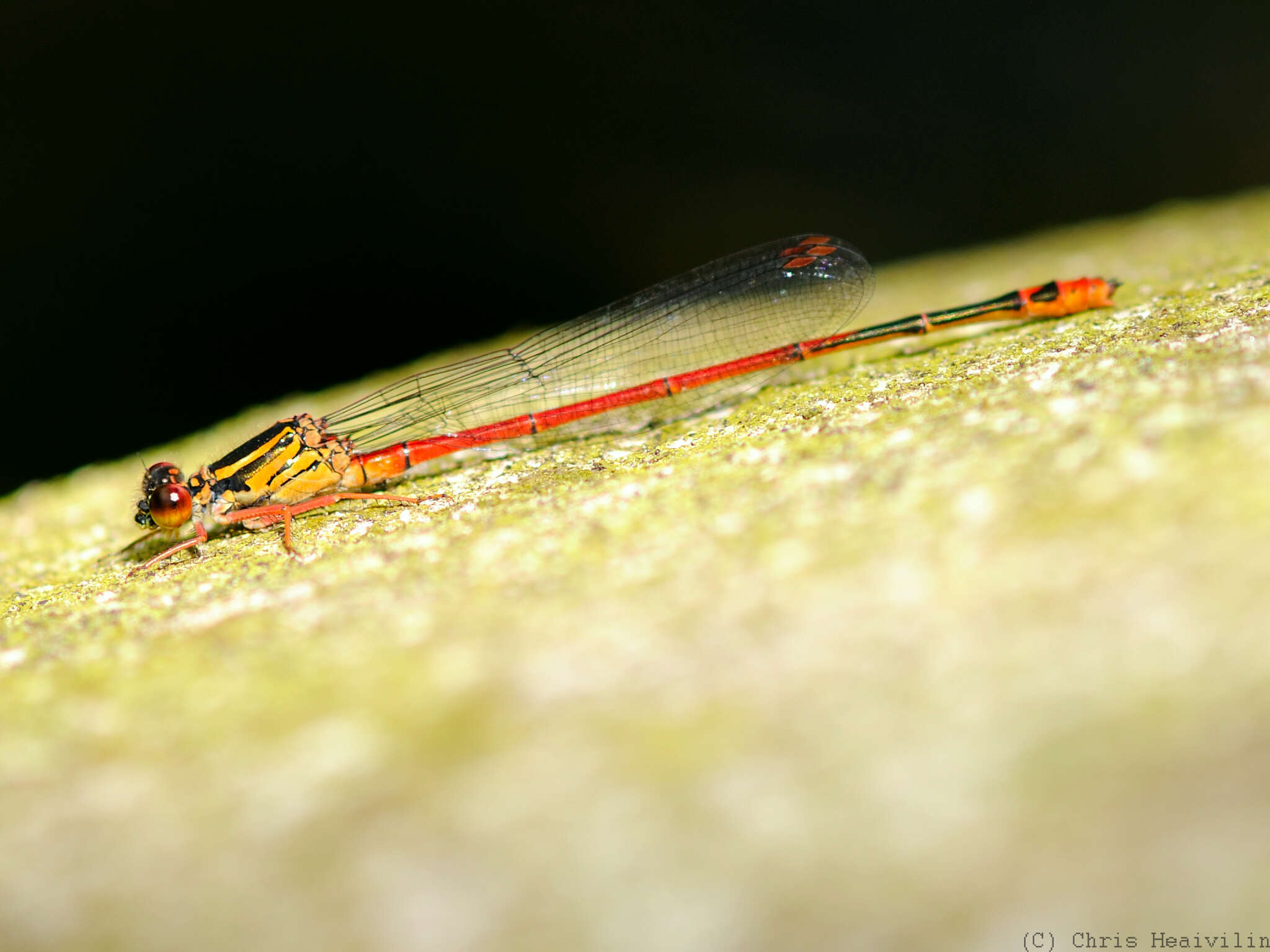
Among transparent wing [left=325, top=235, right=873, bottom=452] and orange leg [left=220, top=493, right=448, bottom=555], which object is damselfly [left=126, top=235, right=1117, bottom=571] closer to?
transparent wing [left=325, top=235, right=873, bottom=452]

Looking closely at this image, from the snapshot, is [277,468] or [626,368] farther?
[626,368]

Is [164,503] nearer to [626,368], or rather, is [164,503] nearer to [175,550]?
[175,550]

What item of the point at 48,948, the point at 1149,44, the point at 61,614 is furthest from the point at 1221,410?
the point at 1149,44

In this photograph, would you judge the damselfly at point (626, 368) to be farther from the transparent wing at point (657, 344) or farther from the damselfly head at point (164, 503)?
the damselfly head at point (164, 503)

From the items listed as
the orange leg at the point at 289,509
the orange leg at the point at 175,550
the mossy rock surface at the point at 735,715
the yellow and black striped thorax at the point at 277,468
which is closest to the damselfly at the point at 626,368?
the yellow and black striped thorax at the point at 277,468

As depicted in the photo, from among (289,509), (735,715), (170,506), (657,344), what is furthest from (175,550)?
(735,715)

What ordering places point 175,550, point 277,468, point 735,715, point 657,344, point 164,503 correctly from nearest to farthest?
1. point 735,715
2. point 175,550
3. point 164,503
4. point 277,468
5. point 657,344
